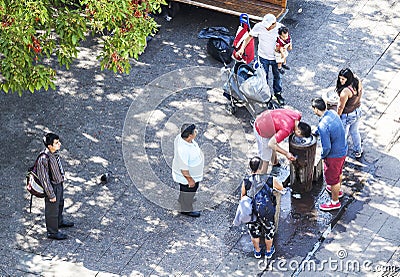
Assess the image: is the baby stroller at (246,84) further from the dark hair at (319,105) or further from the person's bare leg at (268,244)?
the person's bare leg at (268,244)

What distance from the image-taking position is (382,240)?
36.0 ft

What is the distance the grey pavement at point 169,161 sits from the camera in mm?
10945

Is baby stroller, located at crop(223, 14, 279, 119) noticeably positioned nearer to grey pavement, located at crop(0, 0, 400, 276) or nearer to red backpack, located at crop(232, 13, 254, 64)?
red backpack, located at crop(232, 13, 254, 64)

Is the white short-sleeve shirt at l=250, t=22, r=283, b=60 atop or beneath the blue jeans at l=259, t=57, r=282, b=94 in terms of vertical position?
atop

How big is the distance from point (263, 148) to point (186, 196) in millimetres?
1201

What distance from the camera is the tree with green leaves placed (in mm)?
10398

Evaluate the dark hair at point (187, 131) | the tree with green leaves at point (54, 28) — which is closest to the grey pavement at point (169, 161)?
the dark hair at point (187, 131)

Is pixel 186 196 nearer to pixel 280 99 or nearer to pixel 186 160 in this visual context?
pixel 186 160

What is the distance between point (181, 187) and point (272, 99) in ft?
8.54

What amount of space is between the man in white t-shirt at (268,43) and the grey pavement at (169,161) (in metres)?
0.39

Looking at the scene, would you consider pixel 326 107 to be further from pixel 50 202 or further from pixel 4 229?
pixel 4 229

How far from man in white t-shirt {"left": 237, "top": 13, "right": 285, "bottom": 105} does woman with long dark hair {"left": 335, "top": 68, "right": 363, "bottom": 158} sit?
1.52 meters

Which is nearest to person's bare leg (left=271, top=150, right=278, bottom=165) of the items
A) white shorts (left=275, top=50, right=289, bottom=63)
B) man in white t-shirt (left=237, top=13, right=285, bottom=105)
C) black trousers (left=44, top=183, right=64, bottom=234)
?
man in white t-shirt (left=237, top=13, right=285, bottom=105)

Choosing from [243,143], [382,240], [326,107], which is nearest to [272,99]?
[243,143]
